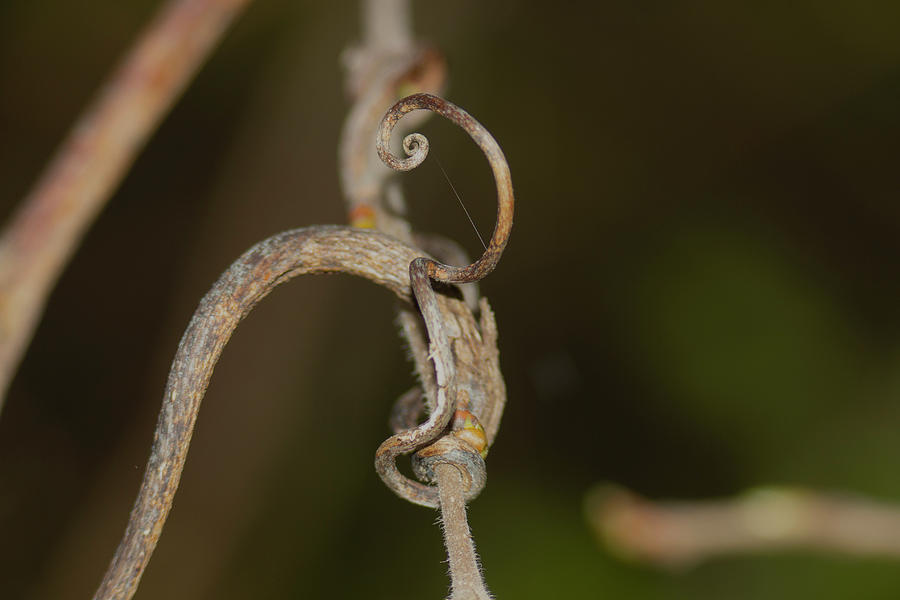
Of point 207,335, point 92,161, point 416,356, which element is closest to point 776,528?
point 416,356

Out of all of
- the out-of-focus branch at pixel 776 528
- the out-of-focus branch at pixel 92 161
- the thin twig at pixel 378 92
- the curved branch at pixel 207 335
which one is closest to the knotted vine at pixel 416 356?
the curved branch at pixel 207 335

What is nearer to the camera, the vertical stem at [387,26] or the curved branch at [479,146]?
the curved branch at [479,146]

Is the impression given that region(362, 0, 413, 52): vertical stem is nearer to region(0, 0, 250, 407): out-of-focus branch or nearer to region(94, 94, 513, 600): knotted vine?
region(0, 0, 250, 407): out-of-focus branch

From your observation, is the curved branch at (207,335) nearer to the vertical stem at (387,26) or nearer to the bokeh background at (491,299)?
the vertical stem at (387,26)

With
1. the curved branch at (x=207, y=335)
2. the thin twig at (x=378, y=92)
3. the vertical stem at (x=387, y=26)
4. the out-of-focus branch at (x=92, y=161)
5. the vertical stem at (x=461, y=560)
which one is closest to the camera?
the vertical stem at (x=461, y=560)

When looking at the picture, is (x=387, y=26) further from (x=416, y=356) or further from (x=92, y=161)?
(x=416, y=356)

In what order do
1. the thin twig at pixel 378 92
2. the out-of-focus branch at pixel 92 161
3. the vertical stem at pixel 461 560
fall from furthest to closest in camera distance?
the out-of-focus branch at pixel 92 161 → the thin twig at pixel 378 92 → the vertical stem at pixel 461 560
